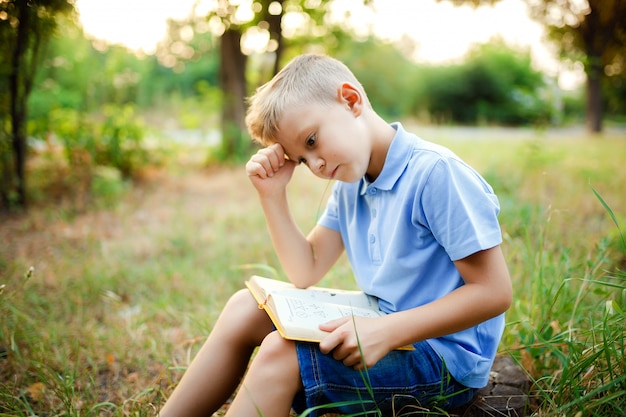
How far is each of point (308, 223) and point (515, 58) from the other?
13934 millimetres

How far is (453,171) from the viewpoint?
3.78 ft

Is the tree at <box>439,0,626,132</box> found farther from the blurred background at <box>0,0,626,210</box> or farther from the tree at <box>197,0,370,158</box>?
the tree at <box>197,0,370,158</box>

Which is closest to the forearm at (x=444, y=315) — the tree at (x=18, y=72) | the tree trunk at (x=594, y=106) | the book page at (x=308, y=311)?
the book page at (x=308, y=311)

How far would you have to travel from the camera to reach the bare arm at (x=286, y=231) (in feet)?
4.73

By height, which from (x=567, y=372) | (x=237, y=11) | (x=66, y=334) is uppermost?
(x=237, y=11)

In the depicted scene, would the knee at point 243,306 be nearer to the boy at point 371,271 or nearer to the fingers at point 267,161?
the boy at point 371,271

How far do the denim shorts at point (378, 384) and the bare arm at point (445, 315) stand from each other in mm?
47

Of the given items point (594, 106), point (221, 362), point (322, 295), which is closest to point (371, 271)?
point (322, 295)

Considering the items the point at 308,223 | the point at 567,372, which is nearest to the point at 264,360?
the point at 567,372

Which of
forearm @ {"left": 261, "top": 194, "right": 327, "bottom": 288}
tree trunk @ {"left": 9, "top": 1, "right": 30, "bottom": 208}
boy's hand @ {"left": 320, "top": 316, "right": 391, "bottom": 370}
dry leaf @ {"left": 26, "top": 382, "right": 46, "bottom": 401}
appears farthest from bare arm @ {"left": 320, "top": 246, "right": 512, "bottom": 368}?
tree trunk @ {"left": 9, "top": 1, "right": 30, "bottom": 208}

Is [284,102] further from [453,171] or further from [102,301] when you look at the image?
[102,301]

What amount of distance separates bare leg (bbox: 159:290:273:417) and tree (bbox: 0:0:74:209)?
243 centimetres

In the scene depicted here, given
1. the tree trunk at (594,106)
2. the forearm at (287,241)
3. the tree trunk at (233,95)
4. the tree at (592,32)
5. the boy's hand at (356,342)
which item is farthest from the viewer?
the tree trunk at (594,106)

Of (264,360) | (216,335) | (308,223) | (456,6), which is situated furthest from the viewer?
(456,6)
